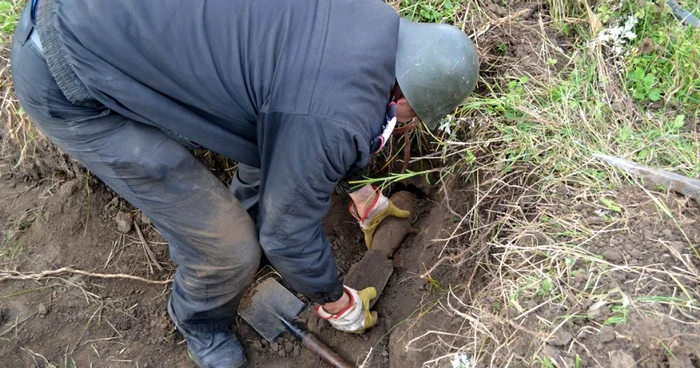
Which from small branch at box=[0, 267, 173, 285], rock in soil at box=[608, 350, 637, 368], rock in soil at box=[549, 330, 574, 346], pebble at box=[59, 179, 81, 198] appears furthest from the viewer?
pebble at box=[59, 179, 81, 198]

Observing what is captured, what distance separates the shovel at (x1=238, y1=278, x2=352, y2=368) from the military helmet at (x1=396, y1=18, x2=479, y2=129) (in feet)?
4.64

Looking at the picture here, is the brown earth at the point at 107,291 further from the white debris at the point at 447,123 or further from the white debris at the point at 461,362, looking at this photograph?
the white debris at the point at 461,362

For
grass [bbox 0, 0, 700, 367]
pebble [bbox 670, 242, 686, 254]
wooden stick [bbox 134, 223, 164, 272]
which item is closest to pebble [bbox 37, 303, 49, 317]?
grass [bbox 0, 0, 700, 367]

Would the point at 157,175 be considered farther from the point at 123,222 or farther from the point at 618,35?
the point at 618,35

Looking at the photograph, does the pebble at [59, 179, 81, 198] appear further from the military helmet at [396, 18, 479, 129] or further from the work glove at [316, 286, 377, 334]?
the military helmet at [396, 18, 479, 129]

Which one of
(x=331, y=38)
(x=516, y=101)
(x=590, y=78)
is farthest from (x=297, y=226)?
(x=590, y=78)

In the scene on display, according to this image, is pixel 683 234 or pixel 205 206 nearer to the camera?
pixel 683 234

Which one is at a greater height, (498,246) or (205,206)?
(205,206)

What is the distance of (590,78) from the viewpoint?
258 centimetres

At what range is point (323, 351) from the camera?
2656 millimetres

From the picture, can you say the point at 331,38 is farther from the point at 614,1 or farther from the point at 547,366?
→ the point at 614,1

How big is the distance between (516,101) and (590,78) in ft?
1.25

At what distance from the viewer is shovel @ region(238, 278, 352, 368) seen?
288 cm

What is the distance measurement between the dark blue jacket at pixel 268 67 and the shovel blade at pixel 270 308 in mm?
1188
